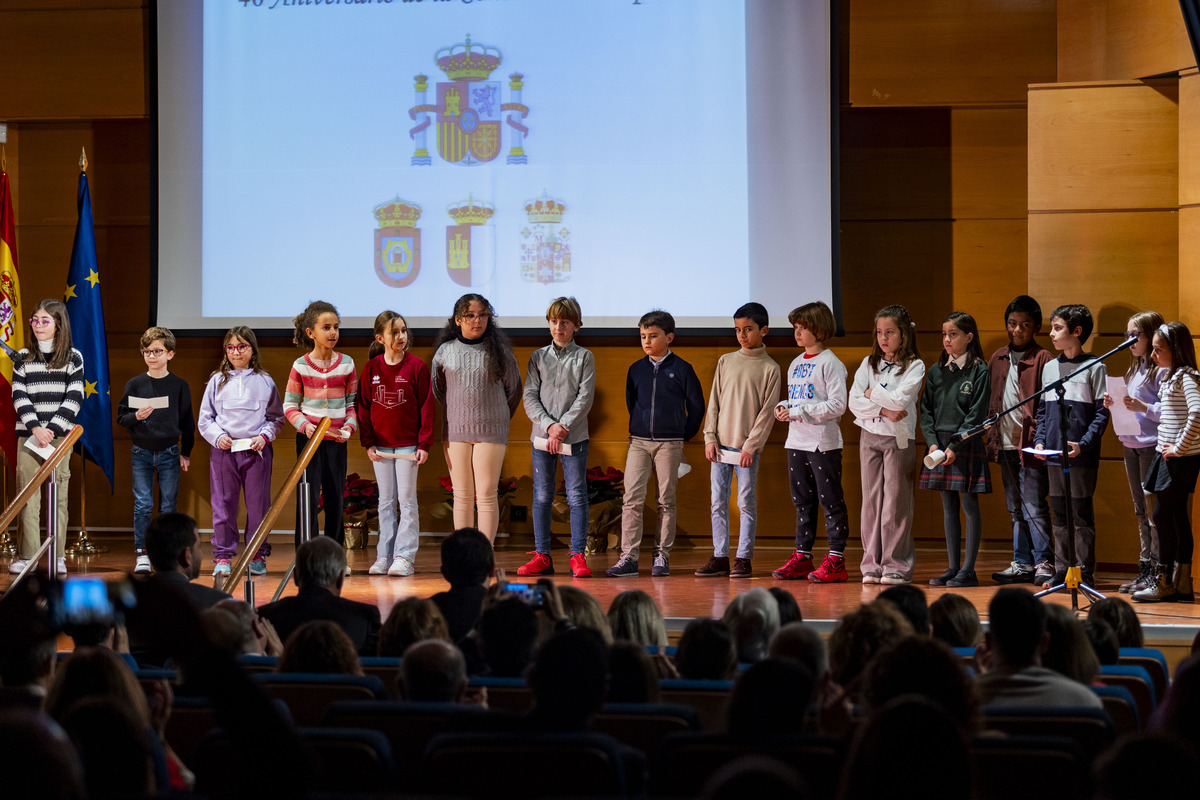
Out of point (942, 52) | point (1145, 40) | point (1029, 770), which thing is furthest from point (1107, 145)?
point (1029, 770)

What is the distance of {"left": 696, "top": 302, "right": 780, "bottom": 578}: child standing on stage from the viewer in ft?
19.1

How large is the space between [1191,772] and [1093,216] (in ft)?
17.2

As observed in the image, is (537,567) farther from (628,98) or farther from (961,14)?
(961,14)

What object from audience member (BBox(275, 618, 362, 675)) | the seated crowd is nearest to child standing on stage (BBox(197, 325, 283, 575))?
the seated crowd

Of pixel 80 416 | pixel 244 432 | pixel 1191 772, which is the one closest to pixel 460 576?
pixel 1191 772

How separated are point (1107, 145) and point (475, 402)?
348cm

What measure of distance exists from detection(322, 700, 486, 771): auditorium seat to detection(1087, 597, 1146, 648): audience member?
1921 mm

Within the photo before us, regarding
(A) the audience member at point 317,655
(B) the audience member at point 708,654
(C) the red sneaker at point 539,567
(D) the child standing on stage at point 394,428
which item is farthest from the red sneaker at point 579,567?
(A) the audience member at point 317,655

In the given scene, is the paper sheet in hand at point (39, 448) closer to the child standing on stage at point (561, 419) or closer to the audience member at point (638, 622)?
the child standing on stage at point (561, 419)

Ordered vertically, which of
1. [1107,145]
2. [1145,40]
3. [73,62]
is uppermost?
[73,62]

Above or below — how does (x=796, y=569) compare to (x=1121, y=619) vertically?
below

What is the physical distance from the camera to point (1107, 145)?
5.95 metres

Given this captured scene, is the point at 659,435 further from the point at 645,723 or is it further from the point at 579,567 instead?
the point at 645,723

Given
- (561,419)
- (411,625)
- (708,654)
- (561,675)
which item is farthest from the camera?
(561,419)
